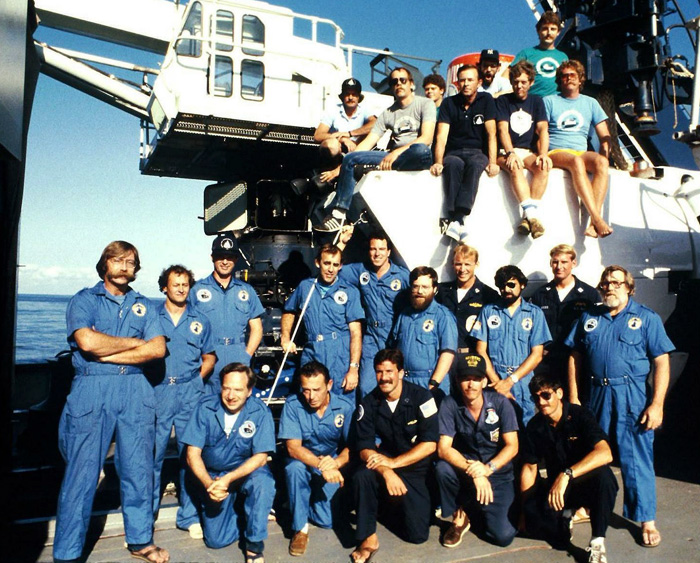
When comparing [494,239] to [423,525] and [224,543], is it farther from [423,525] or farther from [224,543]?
[224,543]

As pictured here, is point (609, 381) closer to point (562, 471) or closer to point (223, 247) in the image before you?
point (562, 471)

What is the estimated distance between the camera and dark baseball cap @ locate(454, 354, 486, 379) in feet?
13.4

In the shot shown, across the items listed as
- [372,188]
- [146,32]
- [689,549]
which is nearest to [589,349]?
[689,549]

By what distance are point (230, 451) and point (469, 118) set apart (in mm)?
3379

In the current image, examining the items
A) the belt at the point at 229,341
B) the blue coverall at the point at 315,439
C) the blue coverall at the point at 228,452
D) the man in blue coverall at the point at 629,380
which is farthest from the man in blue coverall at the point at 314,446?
the man in blue coverall at the point at 629,380

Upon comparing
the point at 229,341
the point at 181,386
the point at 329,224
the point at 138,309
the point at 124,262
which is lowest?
the point at 181,386

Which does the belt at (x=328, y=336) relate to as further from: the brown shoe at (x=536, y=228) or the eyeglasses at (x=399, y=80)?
the eyeglasses at (x=399, y=80)

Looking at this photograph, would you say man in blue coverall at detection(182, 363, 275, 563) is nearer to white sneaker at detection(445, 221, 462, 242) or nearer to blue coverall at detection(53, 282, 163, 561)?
blue coverall at detection(53, 282, 163, 561)

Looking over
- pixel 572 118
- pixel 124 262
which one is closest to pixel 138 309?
pixel 124 262

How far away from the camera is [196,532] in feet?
13.0

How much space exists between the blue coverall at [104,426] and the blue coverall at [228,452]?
0.32m

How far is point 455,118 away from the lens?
541 centimetres

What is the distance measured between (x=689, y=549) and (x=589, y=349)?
1343 mm

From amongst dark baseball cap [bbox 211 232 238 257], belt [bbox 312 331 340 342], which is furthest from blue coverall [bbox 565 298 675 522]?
dark baseball cap [bbox 211 232 238 257]
